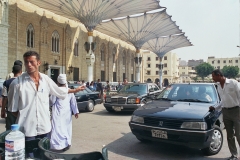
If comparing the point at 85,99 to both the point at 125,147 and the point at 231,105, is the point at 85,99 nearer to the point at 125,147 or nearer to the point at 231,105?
the point at 125,147

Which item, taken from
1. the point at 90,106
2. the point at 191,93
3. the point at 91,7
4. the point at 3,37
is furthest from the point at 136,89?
the point at 3,37

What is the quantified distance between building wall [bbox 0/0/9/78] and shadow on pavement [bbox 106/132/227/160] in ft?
57.1

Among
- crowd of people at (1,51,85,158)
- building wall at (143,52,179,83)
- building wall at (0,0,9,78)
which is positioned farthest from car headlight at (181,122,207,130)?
building wall at (143,52,179,83)

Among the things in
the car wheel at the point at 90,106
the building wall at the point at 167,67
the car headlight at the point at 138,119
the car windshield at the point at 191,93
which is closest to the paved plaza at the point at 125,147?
the car headlight at the point at 138,119

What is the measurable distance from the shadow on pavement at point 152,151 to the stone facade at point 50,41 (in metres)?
17.8

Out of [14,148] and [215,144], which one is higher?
[14,148]

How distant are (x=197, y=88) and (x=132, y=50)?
1658 inches

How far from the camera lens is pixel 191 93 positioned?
18.9 ft

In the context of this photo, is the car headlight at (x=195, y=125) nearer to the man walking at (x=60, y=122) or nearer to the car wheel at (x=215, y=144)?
the car wheel at (x=215, y=144)

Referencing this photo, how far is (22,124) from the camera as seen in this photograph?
8.20 ft

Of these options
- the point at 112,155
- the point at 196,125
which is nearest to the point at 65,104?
the point at 112,155

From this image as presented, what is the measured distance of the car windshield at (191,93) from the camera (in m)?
5.49

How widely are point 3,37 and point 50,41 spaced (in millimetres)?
6213

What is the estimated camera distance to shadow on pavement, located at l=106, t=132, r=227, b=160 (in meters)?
4.54
